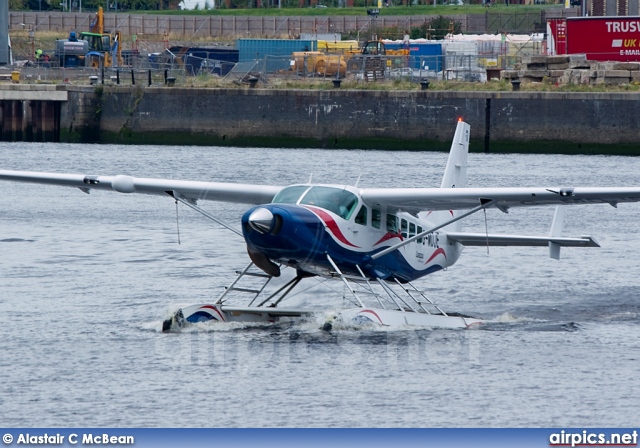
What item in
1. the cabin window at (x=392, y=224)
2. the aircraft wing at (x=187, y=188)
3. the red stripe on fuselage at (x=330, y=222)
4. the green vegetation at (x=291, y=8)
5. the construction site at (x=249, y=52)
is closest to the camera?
the red stripe on fuselage at (x=330, y=222)

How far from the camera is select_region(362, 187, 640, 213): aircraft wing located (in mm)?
17734

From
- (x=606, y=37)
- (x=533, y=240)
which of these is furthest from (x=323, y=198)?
(x=606, y=37)

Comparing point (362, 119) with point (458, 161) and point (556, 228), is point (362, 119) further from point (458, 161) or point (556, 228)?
point (556, 228)

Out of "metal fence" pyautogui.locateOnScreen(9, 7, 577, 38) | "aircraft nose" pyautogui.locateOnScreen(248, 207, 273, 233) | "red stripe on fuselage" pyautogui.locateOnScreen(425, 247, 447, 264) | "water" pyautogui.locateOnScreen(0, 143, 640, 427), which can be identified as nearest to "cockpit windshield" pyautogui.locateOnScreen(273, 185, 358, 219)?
"aircraft nose" pyautogui.locateOnScreen(248, 207, 273, 233)

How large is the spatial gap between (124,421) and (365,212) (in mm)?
5847

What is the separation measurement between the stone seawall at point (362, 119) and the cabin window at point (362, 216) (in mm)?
32870

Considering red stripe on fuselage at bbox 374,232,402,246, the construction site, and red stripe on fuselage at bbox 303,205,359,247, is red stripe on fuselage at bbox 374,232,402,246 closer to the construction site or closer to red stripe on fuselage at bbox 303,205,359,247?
red stripe on fuselage at bbox 303,205,359,247

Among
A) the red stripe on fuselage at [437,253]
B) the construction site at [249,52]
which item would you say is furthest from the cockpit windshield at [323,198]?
the construction site at [249,52]

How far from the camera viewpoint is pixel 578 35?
198 feet

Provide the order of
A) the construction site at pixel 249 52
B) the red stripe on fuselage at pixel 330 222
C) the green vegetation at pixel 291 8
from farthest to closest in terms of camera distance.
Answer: the green vegetation at pixel 291 8 → the construction site at pixel 249 52 → the red stripe on fuselage at pixel 330 222

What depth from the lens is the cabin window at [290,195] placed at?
17641mm

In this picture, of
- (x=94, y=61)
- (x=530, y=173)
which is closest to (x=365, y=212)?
(x=530, y=173)

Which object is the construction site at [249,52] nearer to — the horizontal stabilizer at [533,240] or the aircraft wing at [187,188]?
the horizontal stabilizer at [533,240]

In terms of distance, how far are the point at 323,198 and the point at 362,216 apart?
945 mm
